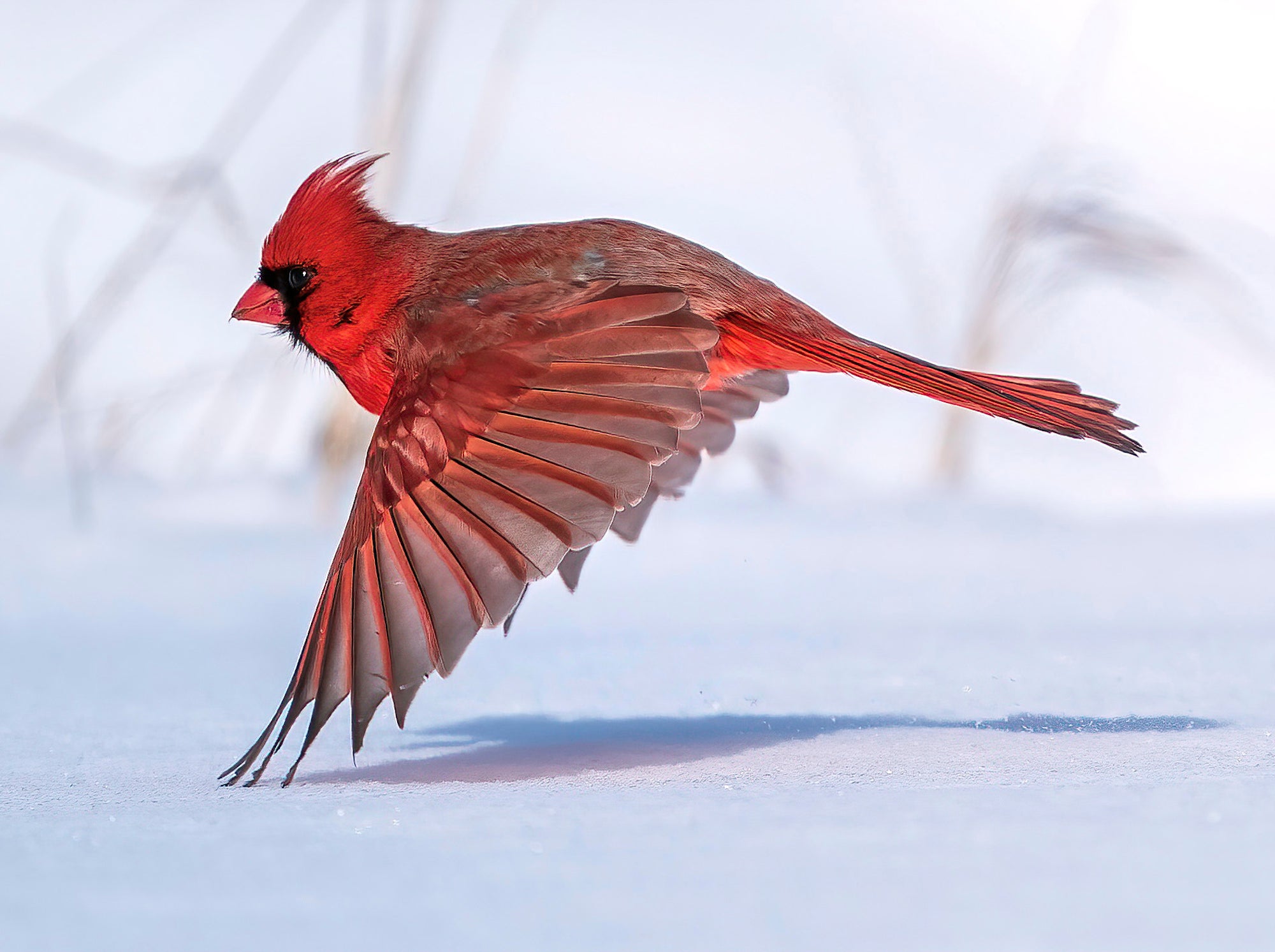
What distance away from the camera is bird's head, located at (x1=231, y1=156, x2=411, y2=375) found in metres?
2.77

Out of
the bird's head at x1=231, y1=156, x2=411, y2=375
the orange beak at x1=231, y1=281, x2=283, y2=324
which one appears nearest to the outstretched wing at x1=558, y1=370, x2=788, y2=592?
the bird's head at x1=231, y1=156, x2=411, y2=375

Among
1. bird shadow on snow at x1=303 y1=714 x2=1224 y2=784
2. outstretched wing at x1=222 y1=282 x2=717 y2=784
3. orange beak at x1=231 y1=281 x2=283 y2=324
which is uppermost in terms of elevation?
orange beak at x1=231 y1=281 x2=283 y2=324

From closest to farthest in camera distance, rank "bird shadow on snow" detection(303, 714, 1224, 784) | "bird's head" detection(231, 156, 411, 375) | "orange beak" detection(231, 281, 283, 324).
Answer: "bird shadow on snow" detection(303, 714, 1224, 784) < "bird's head" detection(231, 156, 411, 375) < "orange beak" detection(231, 281, 283, 324)

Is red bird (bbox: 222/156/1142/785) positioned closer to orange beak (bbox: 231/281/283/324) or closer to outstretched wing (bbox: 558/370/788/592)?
orange beak (bbox: 231/281/283/324)

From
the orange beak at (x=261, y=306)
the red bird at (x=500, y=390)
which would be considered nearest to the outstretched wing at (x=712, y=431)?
the red bird at (x=500, y=390)

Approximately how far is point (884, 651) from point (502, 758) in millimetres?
1263

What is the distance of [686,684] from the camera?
311cm

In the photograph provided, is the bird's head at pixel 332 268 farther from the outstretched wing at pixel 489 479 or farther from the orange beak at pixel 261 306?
the outstretched wing at pixel 489 479

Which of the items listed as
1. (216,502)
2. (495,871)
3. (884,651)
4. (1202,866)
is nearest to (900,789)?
(1202,866)

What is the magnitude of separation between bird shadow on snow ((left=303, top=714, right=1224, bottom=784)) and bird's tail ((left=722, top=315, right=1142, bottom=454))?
48cm

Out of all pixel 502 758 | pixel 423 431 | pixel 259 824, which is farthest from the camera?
pixel 502 758

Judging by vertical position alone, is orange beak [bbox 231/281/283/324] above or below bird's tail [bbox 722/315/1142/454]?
above

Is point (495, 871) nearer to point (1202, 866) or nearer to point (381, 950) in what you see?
point (381, 950)

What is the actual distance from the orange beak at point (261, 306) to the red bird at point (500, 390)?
76mm
